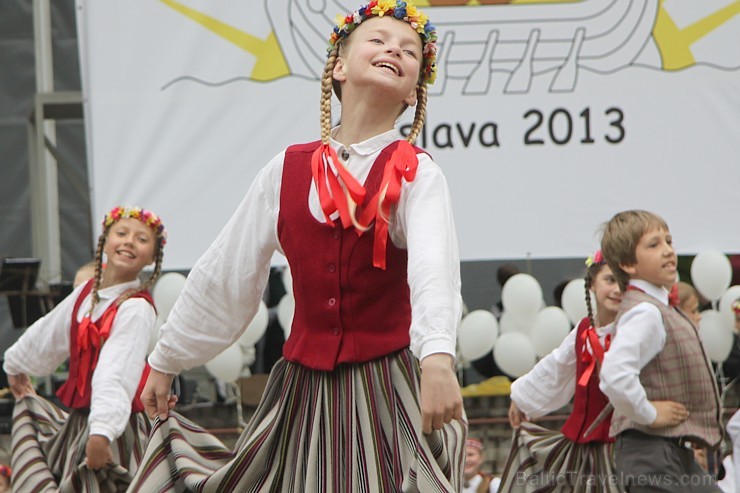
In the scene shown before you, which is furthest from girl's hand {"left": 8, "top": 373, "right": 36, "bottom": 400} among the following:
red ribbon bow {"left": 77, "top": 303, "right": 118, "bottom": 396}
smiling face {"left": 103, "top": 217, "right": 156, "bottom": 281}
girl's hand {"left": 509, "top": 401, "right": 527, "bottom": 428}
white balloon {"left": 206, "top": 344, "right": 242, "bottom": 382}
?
girl's hand {"left": 509, "top": 401, "right": 527, "bottom": 428}

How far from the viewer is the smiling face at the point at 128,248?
16.7 feet

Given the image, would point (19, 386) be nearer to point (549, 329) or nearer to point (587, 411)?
point (587, 411)

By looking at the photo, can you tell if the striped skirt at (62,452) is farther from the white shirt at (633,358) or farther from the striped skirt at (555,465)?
the white shirt at (633,358)

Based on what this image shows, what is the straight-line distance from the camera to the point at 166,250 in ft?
19.4

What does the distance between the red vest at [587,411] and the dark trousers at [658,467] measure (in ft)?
0.92

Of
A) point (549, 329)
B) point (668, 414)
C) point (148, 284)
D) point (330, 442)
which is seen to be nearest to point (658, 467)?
point (668, 414)

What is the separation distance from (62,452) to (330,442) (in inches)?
94.1

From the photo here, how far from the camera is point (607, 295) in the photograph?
496cm

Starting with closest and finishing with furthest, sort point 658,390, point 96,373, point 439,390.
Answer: point 439,390, point 658,390, point 96,373

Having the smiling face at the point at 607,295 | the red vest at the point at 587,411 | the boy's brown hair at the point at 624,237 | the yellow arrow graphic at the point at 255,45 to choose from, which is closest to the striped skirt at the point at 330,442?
the boy's brown hair at the point at 624,237

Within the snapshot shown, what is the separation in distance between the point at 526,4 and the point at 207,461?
150 inches

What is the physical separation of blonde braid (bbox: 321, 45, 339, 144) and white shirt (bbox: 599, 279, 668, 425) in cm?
155

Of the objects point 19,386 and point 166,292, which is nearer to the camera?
point 19,386

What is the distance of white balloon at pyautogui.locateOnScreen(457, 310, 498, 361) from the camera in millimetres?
6531
